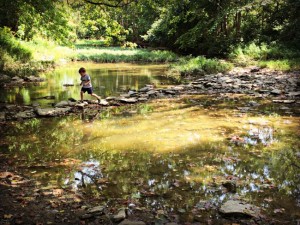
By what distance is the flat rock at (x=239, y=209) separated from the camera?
3.55 metres

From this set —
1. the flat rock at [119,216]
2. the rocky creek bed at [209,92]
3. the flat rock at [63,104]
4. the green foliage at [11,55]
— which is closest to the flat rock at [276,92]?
the rocky creek bed at [209,92]

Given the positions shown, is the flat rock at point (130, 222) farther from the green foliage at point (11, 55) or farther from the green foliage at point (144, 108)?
the green foliage at point (11, 55)

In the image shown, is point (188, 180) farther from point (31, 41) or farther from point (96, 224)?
point (31, 41)

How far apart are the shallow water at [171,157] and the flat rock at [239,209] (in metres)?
0.13

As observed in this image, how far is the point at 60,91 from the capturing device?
1403 centimetres

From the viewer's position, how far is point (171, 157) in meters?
5.54

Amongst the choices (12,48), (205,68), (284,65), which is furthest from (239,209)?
(12,48)

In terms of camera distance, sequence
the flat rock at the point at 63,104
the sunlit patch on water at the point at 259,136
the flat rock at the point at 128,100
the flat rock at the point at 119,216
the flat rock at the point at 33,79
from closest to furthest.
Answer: the flat rock at the point at 119,216
the sunlit patch on water at the point at 259,136
the flat rock at the point at 63,104
the flat rock at the point at 128,100
the flat rock at the point at 33,79

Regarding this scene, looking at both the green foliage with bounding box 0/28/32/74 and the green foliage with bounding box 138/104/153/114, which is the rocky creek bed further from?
the green foliage with bounding box 0/28/32/74

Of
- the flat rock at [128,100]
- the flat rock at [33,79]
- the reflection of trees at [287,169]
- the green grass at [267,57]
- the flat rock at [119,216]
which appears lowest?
the flat rock at [119,216]

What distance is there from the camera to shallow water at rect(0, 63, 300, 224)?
4090mm

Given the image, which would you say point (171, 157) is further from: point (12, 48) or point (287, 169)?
point (12, 48)

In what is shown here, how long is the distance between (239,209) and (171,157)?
2.07 meters

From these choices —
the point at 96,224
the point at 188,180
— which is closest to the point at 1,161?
the point at 96,224
